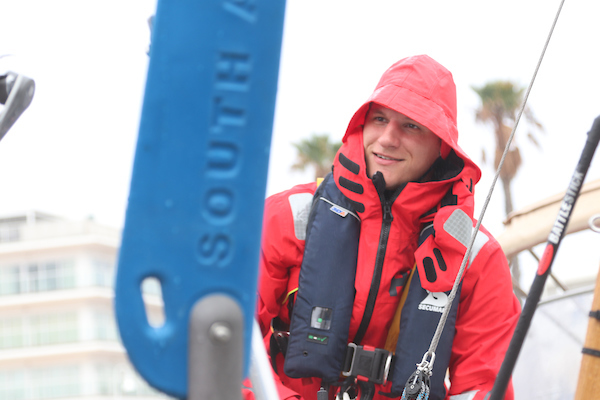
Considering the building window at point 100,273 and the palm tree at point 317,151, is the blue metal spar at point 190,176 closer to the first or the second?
the palm tree at point 317,151

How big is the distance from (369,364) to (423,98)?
0.82m

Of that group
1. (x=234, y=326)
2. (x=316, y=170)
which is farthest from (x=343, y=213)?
(x=316, y=170)

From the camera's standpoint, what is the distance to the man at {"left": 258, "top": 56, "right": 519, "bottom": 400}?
73.5 inches

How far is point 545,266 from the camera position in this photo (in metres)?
0.99

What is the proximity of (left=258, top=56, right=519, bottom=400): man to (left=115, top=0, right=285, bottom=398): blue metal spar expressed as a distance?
133 cm

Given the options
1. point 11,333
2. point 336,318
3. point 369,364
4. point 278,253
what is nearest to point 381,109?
point 278,253

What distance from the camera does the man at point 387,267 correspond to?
6.13ft

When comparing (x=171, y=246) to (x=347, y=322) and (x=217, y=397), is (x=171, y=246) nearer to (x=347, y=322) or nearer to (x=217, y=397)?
(x=217, y=397)

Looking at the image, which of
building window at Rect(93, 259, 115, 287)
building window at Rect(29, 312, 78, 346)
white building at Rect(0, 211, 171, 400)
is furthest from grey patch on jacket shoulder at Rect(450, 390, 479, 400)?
building window at Rect(93, 259, 115, 287)

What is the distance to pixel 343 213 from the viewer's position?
1.97 meters

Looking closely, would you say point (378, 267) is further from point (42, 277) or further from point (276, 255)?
point (42, 277)

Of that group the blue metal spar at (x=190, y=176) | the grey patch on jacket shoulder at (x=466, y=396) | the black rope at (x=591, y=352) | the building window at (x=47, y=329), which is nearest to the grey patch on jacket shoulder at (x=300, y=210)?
the grey patch on jacket shoulder at (x=466, y=396)

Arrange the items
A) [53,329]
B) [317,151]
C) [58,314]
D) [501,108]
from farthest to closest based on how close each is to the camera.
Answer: [58,314], [53,329], [317,151], [501,108]

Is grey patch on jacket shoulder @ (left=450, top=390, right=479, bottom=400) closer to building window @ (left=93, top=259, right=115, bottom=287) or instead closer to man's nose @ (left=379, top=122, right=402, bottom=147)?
man's nose @ (left=379, top=122, right=402, bottom=147)
